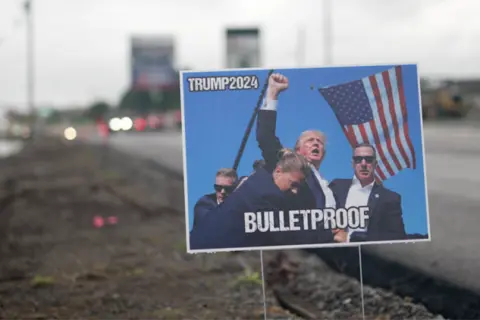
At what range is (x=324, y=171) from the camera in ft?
20.7

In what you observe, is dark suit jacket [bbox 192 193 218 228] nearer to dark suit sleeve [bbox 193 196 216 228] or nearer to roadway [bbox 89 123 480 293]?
dark suit sleeve [bbox 193 196 216 228]

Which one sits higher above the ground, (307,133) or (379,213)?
(307,133)

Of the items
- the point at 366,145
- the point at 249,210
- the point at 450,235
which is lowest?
the point at 450,235

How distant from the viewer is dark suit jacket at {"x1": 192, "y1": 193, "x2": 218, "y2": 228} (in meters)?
6.29

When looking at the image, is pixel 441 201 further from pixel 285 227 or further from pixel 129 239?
Answer: pixel 285 227

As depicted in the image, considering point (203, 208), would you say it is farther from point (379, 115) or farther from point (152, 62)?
point (152, 62)

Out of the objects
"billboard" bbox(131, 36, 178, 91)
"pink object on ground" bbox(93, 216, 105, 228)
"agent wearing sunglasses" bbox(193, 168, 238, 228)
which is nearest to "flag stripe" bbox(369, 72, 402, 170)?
"agent wearing sunglasses" bbox(193, 168, 238, 228)

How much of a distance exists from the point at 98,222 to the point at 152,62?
76114mm

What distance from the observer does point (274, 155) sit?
6.29 m

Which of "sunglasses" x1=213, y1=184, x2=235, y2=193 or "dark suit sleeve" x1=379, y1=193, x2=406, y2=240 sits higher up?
"sunglasses" x1=213, y1=184, x2=235, y2=193

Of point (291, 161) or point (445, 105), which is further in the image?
point (445, 105)

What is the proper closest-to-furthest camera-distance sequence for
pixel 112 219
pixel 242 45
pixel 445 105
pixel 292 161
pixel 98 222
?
pixel 292 161 < pixel 98 222 < pixel 112 219 < pixel 242 45 < pixel 445 105

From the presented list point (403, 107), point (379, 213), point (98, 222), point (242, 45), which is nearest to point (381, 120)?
point (403, 107)

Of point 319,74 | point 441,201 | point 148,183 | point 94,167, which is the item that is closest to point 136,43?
point 94,167
